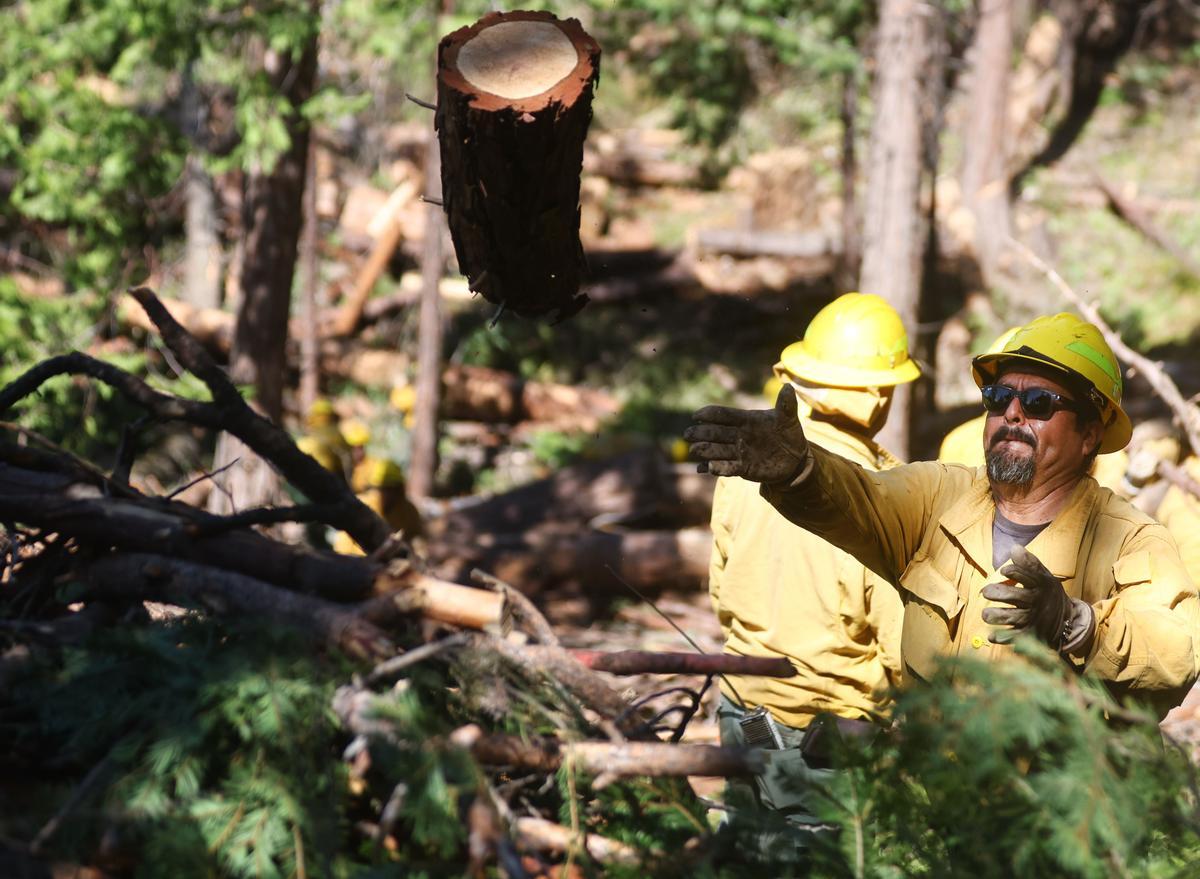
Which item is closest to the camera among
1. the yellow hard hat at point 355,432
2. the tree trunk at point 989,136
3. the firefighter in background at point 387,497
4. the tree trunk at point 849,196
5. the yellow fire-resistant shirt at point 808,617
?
the yellow fire-resistant shirt at point 808,617

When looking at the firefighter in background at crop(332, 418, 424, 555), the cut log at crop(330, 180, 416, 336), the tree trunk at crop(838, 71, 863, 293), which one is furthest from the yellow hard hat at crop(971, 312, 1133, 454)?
the cut log at crop(330, 180, 416, 336)

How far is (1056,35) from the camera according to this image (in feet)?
62.7

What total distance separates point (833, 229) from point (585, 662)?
16.3m

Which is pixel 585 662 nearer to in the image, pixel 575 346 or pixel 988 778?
pixel 988 778

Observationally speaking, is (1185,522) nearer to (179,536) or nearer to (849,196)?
(179,536)

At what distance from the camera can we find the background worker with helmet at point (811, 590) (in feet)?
11.5

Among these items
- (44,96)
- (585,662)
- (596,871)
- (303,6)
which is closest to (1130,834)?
(596,871)

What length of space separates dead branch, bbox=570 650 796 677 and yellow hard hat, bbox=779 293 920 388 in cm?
141

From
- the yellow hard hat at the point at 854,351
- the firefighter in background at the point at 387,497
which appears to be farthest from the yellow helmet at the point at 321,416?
the yellow hard hat at the point at 854,351

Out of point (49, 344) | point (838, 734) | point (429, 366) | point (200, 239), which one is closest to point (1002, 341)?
point (838, 734)

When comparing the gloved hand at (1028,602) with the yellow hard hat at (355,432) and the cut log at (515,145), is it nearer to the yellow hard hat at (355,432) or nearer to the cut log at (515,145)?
the cut log at (515,145)

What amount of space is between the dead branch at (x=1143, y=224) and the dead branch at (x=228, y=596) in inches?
607

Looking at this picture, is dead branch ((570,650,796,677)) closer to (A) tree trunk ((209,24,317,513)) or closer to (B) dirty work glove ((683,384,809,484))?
(B) dirty work glove ((683,384,809,484))

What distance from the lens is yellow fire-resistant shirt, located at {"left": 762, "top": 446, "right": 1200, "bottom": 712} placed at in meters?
2.69
